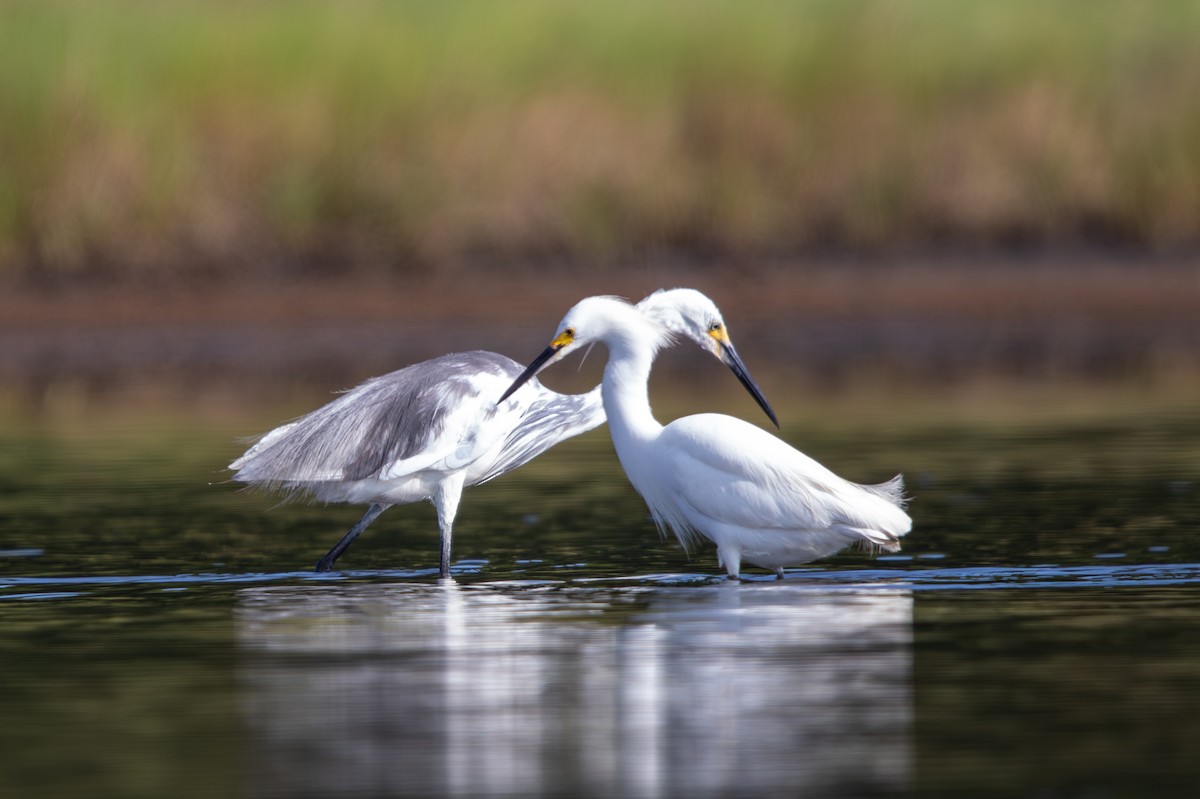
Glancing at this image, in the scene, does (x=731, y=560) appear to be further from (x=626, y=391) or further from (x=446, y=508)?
(x=446, y=508)

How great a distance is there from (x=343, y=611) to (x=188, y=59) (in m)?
11.8

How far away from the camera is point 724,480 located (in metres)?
8.01

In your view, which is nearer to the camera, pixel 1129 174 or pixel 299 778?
pixel 299 778

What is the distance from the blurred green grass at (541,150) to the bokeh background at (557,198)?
0.02 meters

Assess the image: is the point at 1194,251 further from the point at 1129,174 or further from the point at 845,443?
the point at 845,443

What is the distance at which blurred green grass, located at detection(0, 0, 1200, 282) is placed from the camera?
17.3 metres

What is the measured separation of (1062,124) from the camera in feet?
59.0

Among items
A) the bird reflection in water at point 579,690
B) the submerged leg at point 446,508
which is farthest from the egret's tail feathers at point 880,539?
the submerged leg at point 446,508

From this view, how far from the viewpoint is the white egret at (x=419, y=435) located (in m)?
8.52

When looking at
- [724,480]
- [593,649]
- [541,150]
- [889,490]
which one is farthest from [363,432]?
[541,150]

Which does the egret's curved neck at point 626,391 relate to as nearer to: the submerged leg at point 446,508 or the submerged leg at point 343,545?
the submerged leg at point 446,508

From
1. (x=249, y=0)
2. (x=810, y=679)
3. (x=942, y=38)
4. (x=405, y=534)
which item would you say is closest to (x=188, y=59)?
(x=249, y=0)

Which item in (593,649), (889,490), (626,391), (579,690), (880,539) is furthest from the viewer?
(626,391)

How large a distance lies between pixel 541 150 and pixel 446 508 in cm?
944
